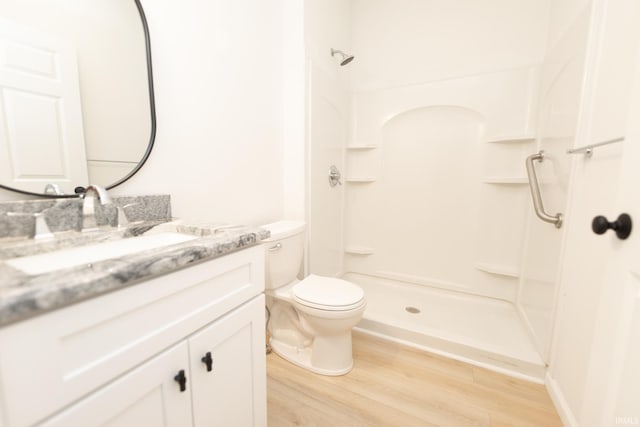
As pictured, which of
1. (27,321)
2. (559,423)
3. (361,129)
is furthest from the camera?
(361,129)

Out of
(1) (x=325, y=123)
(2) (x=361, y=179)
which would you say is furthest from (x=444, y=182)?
(1) (x=325, y=123)

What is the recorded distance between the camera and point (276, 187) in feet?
5.72

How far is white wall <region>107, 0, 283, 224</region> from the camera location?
109 cm

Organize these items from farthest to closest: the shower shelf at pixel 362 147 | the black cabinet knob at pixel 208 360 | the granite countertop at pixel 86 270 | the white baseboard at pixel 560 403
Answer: the shower shelf at pixel 362 147 < the white baseboard at pixel 560 403 < the black cabinet knob at pixel 208 360 < the granite countertop at pixel 86 270

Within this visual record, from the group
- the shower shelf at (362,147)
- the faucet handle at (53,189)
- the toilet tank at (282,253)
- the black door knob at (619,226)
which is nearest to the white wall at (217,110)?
the faucet handle at (53,189)

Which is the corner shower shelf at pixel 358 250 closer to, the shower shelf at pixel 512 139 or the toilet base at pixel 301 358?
the toilet base at pixel 301 358

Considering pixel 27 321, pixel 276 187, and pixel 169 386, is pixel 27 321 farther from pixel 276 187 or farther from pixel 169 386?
pixel 276 187

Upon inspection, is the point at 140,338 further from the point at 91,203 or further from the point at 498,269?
the point at 498,269

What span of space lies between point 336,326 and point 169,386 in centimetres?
83

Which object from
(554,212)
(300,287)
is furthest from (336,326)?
(554,212)

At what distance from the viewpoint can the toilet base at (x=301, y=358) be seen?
1396mm

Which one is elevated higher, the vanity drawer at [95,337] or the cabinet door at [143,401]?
the vanity drawer at [95,337]

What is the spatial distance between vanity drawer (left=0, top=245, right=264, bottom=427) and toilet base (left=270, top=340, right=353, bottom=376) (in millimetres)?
931

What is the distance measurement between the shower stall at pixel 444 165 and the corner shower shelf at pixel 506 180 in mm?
10
